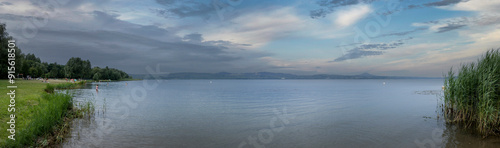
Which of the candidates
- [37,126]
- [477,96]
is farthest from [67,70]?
[477,96]

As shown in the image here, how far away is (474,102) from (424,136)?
178 inches

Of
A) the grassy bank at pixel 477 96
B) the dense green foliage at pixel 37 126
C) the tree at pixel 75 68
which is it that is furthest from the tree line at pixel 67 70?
the grassy bank at pixel 477 96

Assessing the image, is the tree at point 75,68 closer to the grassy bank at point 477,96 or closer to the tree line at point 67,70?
the tree line at point 67,70

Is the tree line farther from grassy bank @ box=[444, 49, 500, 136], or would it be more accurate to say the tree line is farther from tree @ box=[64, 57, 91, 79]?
grassy bank @ box=[444, 49, 500, 136]

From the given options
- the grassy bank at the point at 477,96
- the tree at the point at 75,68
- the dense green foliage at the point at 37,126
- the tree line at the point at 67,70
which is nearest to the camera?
the dense green foliage at the point at 37,126

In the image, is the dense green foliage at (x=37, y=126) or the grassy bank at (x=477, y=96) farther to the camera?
the grassy bank at (x=477, y=96)

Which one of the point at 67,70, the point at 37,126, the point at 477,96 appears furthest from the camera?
the point at 67,70

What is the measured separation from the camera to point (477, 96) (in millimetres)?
15727

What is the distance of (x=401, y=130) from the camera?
1636 centimetres

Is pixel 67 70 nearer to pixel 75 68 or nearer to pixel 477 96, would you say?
pixel 75 68

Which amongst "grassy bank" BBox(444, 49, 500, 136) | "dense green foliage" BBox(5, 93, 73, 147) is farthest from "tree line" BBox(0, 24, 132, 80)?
"grassy bank" BBox(444, 49, 500, 136)

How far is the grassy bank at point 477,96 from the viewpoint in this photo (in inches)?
558

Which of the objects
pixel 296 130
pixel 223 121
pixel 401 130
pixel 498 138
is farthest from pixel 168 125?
pixel 498 138

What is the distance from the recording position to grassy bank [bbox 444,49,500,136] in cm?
1418
